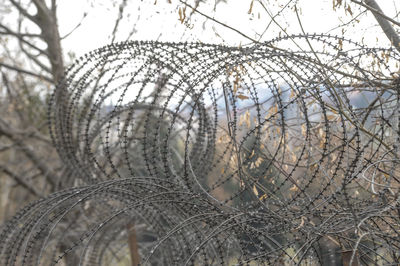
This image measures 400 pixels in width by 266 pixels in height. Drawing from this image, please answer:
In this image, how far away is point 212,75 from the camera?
4473mm

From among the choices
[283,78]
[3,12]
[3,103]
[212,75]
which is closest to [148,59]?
[212,75]

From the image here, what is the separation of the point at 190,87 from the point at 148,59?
A: 958 millimetres

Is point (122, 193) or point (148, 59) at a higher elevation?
point (148, 59)

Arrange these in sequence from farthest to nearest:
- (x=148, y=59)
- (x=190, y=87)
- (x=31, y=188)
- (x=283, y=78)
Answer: (x=31, y=188), (x=148, y=59), (x=283, y=78), (x=190, y=87)

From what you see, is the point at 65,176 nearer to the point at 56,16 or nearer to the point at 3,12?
the point at 56,16

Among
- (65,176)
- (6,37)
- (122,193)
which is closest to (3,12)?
(6,37)

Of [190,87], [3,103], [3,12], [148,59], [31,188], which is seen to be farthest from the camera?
[3,103]

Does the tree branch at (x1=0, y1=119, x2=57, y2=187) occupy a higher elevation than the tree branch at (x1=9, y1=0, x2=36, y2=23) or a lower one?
lower

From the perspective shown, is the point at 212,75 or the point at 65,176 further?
the point at 65,176

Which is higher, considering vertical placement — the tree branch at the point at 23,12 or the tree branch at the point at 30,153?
the tree branch at the point at 23,12

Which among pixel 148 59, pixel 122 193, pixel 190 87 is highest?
pixel 148 59

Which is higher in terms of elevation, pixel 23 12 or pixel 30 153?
pixel 23 12

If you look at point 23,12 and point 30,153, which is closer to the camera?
point 23,12

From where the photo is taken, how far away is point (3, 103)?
50.6ft
